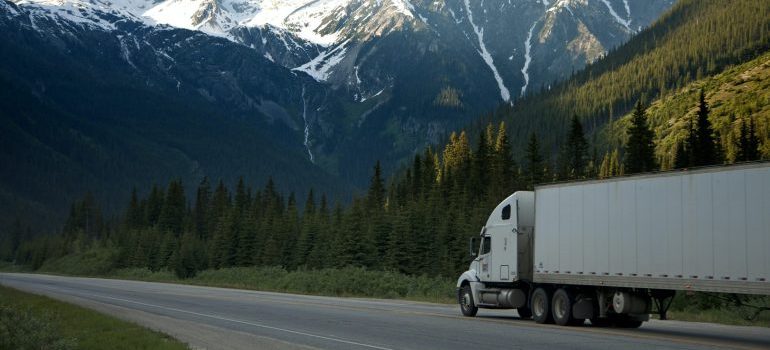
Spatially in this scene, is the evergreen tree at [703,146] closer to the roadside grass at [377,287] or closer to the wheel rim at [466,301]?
the roadside grass at [377,287]

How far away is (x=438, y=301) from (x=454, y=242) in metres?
24.0

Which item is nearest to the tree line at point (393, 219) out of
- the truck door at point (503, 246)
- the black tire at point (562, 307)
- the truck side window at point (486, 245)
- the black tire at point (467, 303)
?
the truck side window at point (486, 245)

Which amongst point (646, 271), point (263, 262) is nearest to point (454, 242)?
point (263, 262)

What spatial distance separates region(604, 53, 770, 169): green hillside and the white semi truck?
282ft

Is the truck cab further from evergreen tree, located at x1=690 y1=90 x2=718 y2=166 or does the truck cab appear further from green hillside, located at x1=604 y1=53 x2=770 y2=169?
green hillside, located at x1=604 y1=53 x2=770 y2=169

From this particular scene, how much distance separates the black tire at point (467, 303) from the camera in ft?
96.1

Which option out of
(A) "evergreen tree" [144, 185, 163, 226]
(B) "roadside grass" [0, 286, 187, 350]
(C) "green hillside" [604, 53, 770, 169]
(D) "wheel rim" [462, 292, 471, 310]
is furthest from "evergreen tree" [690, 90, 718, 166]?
(A) "evergreen tree" [144, 185, 163, 226]

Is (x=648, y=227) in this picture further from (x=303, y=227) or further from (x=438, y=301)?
(x=303, y=227)

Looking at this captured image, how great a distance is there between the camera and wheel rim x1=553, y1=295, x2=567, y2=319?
24781 mm

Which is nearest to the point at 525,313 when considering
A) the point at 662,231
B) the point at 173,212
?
the point at 662,231

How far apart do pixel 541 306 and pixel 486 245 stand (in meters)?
4.00

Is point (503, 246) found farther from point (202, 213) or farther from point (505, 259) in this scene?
point (202, 213)

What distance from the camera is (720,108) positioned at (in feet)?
483

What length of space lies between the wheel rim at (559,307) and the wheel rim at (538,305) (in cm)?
63
